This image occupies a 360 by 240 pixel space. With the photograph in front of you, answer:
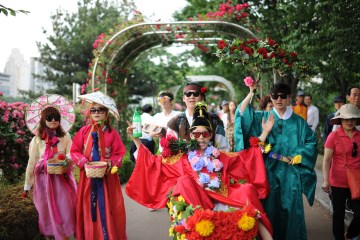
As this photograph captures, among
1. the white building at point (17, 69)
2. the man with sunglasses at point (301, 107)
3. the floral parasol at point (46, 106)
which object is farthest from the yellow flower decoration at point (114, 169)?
the white building at point (17, 69)

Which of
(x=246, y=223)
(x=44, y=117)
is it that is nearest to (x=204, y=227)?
(x=246, y=223)

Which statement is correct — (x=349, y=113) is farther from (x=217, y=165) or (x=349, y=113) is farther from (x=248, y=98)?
(x=217, y=165)

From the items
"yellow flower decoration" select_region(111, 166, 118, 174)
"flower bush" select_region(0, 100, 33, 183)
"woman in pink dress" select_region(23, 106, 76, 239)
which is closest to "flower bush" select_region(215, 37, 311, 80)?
"yellow flower decoration" select_region(111, 166, 118, 174)

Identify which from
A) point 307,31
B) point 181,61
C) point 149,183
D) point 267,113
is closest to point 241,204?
point 149,183

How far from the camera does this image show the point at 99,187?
15.2 ft

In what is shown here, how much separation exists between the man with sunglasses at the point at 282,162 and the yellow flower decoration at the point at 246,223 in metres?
1.34

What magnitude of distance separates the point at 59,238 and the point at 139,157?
4.66 feet

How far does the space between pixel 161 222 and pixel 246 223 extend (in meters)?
3.05

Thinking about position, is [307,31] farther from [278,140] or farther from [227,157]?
[227,157]

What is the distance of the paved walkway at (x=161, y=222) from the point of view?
5523 mm

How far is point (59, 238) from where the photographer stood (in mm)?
4633

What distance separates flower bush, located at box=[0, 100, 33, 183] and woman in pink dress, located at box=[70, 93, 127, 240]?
2.45 m

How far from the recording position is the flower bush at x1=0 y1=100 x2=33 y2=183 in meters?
6.58

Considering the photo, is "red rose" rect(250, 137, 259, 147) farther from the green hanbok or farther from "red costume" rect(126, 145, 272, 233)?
the green hanbok
